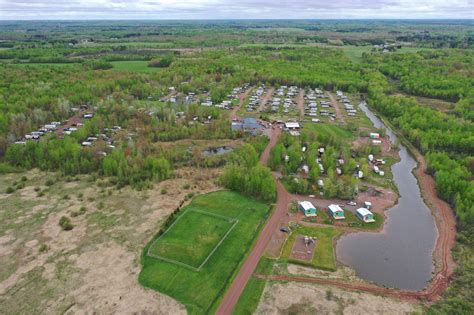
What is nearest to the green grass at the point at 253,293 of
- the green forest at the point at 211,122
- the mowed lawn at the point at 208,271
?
the mowed lawn at the point at 208,271

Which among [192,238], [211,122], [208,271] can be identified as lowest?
[208,271]

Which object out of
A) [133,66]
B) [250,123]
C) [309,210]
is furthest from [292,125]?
[133,66]

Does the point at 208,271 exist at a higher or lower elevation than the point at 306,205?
lower

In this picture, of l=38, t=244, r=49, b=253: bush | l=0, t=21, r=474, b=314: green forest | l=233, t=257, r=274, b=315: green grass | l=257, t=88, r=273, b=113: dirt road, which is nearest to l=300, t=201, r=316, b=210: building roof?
l=0, t=21, r=474, b=314: green forest

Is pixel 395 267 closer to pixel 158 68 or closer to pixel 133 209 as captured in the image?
pixel 133 209

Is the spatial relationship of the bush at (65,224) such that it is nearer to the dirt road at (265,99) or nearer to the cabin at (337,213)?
the cabin at (337,213)

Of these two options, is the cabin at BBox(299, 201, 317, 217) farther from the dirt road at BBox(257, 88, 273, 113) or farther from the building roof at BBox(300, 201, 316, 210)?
the dirt road at BBox(257, 88, 273, 113)

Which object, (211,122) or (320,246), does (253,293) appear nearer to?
(320,246)
